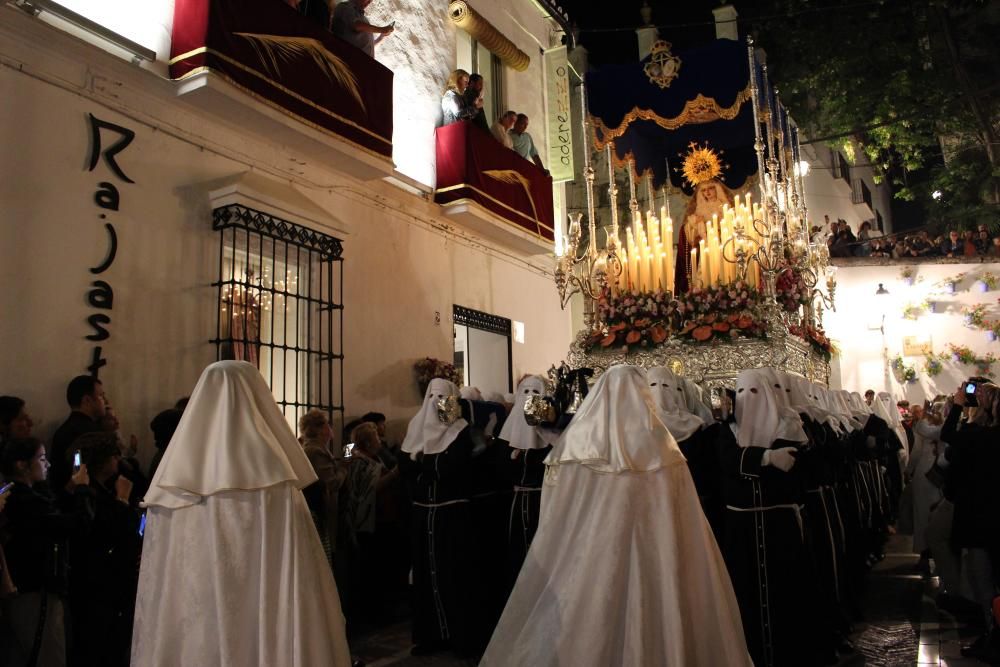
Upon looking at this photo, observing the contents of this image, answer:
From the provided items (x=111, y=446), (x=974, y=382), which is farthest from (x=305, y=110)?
(x=974, y=382)

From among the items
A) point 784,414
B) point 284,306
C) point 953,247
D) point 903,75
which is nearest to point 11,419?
point 284,306

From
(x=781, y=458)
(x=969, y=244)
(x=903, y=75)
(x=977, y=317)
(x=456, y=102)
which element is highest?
(x=903, y=75)

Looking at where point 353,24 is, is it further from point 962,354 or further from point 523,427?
point 962,354

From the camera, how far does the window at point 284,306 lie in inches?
305

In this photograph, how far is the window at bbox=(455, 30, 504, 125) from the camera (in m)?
12.7

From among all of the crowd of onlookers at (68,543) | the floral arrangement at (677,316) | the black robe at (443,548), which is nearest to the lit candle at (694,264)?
the floral arrangement at (677,316)

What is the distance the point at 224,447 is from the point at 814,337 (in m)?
8.55

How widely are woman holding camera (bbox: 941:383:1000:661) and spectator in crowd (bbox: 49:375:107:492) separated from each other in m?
6.00

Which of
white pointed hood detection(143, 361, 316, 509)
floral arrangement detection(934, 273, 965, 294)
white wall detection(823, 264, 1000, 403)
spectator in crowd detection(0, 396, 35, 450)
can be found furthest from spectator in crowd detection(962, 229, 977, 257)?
spectator in crowd detection(0, 396, 35, 450)

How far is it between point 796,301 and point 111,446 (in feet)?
24.7

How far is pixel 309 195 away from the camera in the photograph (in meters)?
9.06

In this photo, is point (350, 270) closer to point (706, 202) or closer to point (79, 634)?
point (706, 202)

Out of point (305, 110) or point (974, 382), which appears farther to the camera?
point (305, 110)

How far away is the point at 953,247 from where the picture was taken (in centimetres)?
1786
